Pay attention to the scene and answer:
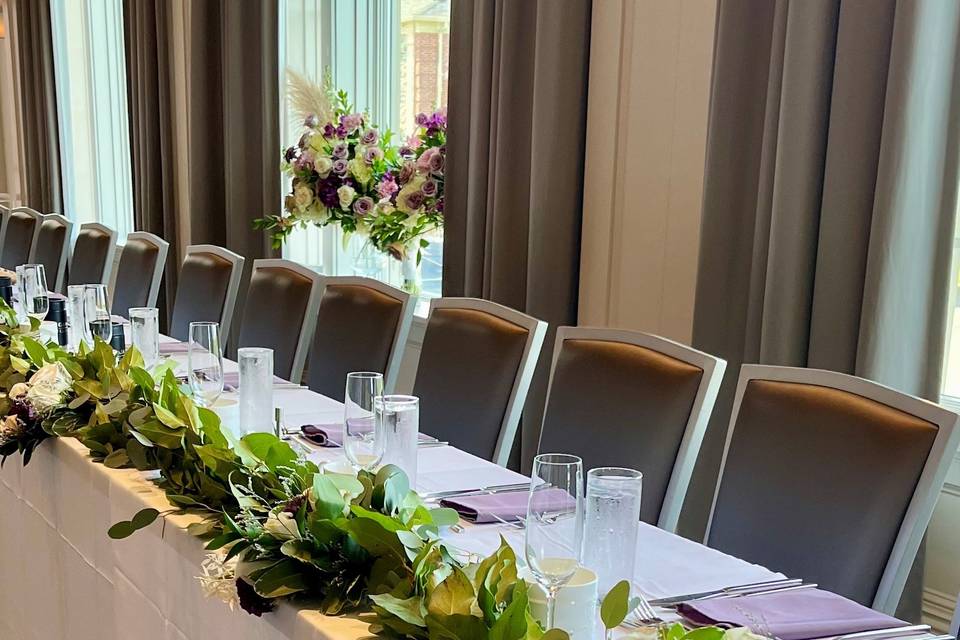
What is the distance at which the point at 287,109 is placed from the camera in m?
5.02

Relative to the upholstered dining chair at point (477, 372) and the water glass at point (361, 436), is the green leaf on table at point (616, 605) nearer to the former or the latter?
the water glass at point (361, 436)

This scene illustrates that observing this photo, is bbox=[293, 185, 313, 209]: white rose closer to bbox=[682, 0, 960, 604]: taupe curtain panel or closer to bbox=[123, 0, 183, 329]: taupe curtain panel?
bbox=[682, 0, 960, 604]: taupe curtain panel

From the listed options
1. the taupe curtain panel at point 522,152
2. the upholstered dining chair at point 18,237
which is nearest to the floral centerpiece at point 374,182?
the taupe curtain panel at point 522,152

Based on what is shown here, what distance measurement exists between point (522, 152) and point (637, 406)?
1.44 m

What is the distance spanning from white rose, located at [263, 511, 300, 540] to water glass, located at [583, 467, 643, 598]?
1.06ft

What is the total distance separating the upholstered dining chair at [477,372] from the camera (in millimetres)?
2396

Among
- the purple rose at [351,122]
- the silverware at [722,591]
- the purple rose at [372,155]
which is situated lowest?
the silverware at [722,591]

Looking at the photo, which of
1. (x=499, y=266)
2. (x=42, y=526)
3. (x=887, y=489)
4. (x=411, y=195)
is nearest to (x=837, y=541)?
(x=887, y=489)

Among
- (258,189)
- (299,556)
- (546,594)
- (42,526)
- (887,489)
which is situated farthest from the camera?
(258,189)

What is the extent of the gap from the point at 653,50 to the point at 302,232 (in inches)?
99.6

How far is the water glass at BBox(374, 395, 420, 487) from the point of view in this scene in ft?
4.78

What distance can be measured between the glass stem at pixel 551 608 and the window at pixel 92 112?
21.7 feet

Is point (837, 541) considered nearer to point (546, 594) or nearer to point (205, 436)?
point (546, 594)

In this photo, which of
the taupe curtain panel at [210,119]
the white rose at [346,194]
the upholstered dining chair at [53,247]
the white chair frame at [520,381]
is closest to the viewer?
the white chair frame at [520,381]
